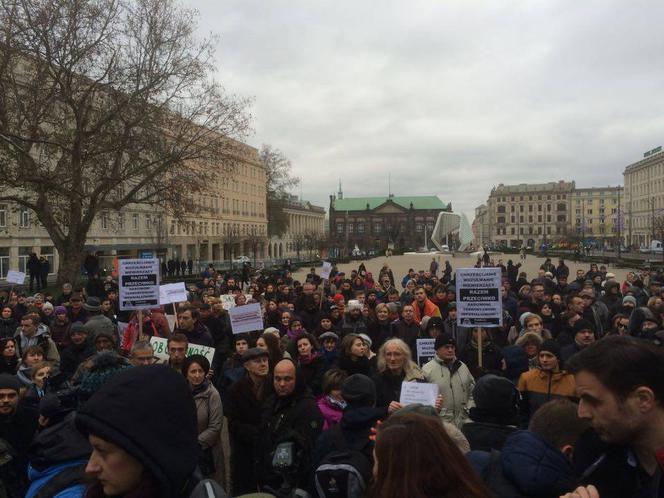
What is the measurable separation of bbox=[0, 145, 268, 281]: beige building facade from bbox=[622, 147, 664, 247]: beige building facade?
6755 centimetres

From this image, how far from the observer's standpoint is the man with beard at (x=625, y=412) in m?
1.93

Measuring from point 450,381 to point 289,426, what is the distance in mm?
2088

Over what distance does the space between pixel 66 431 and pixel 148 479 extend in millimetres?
904

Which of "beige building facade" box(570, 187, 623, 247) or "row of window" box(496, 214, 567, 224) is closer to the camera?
"beige building facade" box(570, 187, 623, 247)

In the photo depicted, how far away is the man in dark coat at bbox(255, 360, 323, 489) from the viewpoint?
145 inches

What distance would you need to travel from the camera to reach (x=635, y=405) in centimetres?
195

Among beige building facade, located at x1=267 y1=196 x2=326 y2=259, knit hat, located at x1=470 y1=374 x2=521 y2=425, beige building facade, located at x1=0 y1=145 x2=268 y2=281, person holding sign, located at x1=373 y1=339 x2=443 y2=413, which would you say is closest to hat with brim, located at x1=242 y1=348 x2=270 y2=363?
person holding sign, located at x1=373 y1=339 x2=443 y2=413

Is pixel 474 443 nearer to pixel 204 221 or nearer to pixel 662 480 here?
pixel 662 480

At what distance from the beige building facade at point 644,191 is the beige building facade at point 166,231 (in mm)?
67546

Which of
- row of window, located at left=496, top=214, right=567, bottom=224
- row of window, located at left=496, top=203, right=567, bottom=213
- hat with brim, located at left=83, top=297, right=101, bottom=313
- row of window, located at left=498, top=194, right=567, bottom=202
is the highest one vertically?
row of window, located at left=498, top=194, right=567, bottom=202

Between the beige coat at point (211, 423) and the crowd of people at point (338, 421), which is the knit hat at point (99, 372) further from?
the beige coat at point (211, 423)

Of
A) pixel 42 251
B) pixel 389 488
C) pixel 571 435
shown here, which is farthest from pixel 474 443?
pixel 42 251

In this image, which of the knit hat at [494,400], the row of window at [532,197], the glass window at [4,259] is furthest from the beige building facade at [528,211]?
the knit hat at [494,400]

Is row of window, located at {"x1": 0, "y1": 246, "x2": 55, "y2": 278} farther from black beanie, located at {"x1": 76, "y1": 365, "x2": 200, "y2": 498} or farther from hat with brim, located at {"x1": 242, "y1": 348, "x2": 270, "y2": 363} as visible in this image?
black beanie, located at {"x1": 76, "y1": 365, "x2": 200, "y2": 498}
